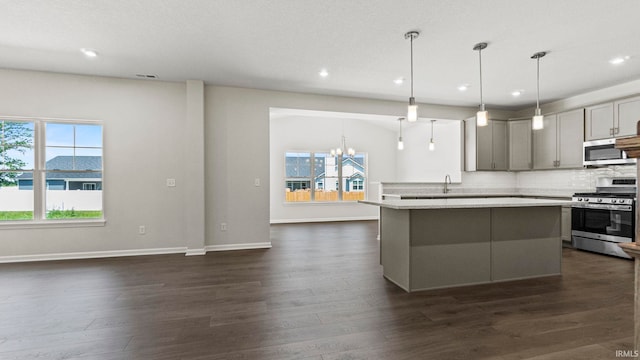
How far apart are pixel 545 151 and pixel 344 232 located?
4.27 m

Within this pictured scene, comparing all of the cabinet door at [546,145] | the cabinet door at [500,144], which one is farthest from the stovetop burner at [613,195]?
the cabinet door at [500,144]

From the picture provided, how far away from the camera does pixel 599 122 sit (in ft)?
15.8

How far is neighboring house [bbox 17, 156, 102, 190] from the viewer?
4551 millimetres

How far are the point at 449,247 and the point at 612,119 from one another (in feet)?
12.6

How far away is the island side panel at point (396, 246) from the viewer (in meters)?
3.13

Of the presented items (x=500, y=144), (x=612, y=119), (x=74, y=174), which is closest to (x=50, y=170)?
(x=74, y=174)

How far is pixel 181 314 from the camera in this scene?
8.44 feet

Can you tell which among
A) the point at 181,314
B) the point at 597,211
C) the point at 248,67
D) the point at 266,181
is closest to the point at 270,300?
the point at 181,314

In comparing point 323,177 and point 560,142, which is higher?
point 560,142

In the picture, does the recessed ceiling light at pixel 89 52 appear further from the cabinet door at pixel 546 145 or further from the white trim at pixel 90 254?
the cabinet door at pixel 546 145

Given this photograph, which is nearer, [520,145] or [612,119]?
[612,119]

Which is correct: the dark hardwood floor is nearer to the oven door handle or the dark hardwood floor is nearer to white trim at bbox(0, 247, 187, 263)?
white trim at bbox(0, 247, 187, 263)

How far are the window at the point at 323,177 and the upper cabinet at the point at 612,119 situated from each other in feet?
17.8

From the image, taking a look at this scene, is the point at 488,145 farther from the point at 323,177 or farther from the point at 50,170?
the point at 50,170
